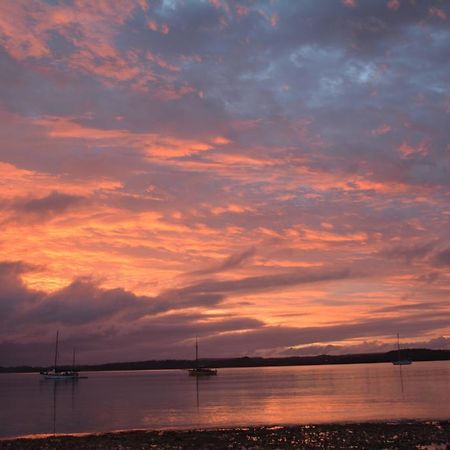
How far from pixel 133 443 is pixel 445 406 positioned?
4973 centimetres

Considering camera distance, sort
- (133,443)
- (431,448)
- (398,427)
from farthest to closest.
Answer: (398,427) → (133,443) → (431,448)

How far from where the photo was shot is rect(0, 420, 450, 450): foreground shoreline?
44719 mm

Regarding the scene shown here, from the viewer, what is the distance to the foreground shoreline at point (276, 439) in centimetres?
4472

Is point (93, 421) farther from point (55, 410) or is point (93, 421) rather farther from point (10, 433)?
point (55, 410)

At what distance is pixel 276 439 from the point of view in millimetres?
48781

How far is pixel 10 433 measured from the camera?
6188 cm

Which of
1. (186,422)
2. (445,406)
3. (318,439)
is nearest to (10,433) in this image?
(186,422)

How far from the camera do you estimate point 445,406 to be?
79312mm

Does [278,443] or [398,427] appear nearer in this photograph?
[278,443]

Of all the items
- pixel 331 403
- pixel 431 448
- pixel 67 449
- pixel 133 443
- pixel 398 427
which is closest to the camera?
pixel 431 448

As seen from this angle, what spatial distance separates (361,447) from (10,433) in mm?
39106

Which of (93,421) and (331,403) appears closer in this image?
(93,421)

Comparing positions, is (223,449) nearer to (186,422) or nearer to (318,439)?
(318,439)

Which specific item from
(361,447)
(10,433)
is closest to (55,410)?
(10,433)
